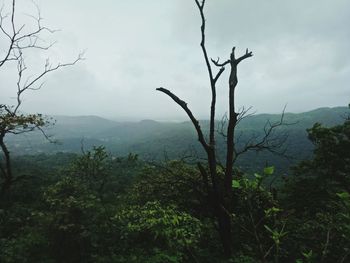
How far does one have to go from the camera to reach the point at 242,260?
705cm

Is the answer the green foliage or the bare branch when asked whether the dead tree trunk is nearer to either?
the bare branch

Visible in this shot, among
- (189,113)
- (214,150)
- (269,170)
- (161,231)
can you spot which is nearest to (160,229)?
(161,231)

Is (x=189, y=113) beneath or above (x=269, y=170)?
above

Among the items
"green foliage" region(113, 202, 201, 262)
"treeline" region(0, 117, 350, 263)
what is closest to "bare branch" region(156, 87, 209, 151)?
"treeline" region(0, 117, 350, 263)

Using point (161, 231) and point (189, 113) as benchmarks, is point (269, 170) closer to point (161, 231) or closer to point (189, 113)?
point (161, 231)

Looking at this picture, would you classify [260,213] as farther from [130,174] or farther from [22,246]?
[130,174]

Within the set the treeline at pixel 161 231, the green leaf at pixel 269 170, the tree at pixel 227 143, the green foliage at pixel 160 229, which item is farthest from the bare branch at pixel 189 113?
the green leaf at pixel 269 170

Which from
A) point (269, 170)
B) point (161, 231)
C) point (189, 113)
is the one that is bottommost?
point (161, 231)

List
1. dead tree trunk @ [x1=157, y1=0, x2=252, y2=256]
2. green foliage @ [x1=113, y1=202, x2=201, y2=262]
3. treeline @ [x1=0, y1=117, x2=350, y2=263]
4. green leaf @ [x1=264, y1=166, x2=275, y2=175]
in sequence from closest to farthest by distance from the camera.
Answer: green leaf @ [x1=264, y1=166, x2=275, y2=175]
green foliage @ [x1=113, y1=202, x2=201, y2=262]
treeline @ [x1=0, y1=117, x2=350, y2=263]
dead tree trunk @ [x1=157, y1=0, x2=252, y2=256]

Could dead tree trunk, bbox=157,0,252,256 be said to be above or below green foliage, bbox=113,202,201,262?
above

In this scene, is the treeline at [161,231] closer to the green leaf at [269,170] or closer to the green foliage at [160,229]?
the green foliage at [160,229]

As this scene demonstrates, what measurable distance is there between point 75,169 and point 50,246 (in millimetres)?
19143

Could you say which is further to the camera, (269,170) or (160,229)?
(160,229)

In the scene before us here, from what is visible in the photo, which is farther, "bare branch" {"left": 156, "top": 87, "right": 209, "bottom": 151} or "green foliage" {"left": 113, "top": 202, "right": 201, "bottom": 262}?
"bare branch" {"left": 156, "top": 87, "right": 209, "bottom": 151}
